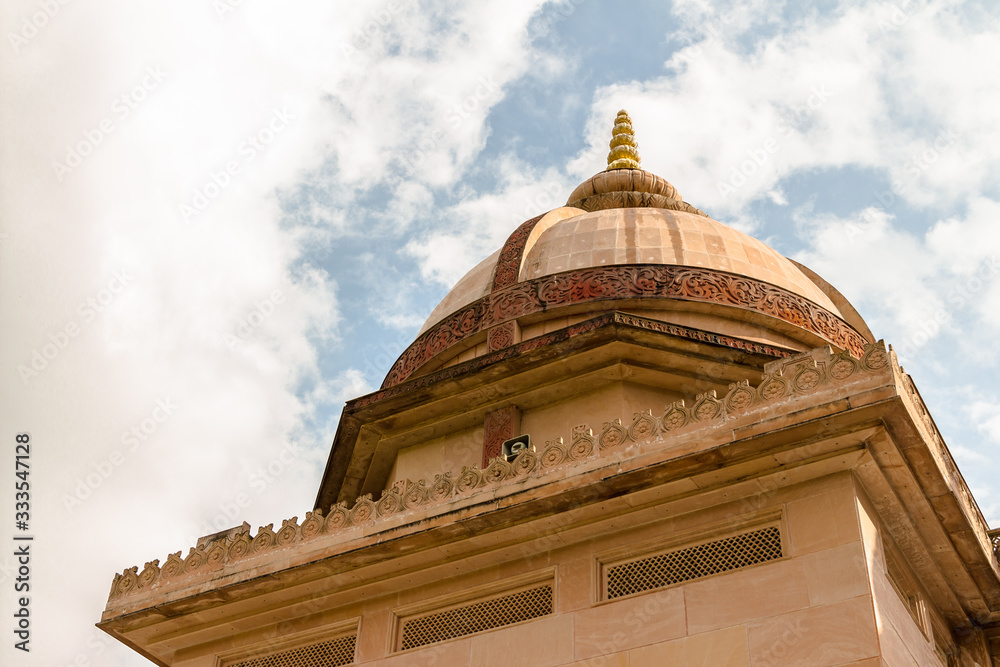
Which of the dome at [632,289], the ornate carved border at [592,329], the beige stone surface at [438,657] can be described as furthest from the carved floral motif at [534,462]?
the dome at [632,289]

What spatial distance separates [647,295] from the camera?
54.9ft

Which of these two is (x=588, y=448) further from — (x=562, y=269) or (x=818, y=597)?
(x=562, y=269)

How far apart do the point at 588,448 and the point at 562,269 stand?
652 cm

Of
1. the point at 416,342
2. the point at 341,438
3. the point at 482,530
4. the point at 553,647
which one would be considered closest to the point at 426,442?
the point at 341,438

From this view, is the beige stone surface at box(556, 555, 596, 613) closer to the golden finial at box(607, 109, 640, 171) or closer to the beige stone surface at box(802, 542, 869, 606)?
the beige stone surface at box(802, 542, 869, 606)

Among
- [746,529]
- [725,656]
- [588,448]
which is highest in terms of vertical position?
[588,448]

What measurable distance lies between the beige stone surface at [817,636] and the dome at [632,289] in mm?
5806

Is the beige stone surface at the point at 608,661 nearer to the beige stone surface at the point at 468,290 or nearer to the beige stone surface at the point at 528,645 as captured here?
the beige stone surface at the point at 528,645

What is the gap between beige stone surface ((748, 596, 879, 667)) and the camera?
31.5ft

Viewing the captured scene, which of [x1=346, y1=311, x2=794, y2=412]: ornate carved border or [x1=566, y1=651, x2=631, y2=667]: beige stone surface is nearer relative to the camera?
[x1=566, y1=651, x2=631, y2=667]: beige stone surface

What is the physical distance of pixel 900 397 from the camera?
10.3 metres

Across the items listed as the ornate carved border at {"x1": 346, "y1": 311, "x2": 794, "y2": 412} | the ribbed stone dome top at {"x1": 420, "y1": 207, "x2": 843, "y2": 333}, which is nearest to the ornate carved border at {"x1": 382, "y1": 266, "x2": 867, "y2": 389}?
the ribbed stone dome top at {"x1": 420, "y1": 207, "x2": 843, "y2": 333}

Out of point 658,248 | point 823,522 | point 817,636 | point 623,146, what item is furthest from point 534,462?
point 623,146

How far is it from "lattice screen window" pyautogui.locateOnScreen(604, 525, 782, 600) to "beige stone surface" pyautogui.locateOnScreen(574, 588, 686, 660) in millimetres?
222
